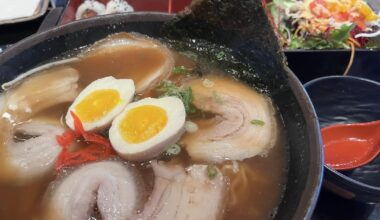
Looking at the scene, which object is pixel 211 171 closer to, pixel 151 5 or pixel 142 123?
pixel 142 123

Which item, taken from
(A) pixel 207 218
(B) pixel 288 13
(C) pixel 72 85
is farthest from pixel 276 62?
(B) pixel 288 13

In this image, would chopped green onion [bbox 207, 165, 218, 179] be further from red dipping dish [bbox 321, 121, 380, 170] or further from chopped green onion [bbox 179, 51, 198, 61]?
red dipping dish [bbox 321, 121, 380, 170]

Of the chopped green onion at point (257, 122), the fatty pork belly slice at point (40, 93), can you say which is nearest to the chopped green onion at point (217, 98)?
the chopped green onion at point (257, 122)

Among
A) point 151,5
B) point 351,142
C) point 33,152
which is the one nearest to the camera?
point 33,152

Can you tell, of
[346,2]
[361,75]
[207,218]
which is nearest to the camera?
[207,218]

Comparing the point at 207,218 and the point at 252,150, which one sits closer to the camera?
the point at 207,218

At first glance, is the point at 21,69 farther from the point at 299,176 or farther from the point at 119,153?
the point at 299,176

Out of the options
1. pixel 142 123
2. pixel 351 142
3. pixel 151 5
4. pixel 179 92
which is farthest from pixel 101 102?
pixel 151 5
